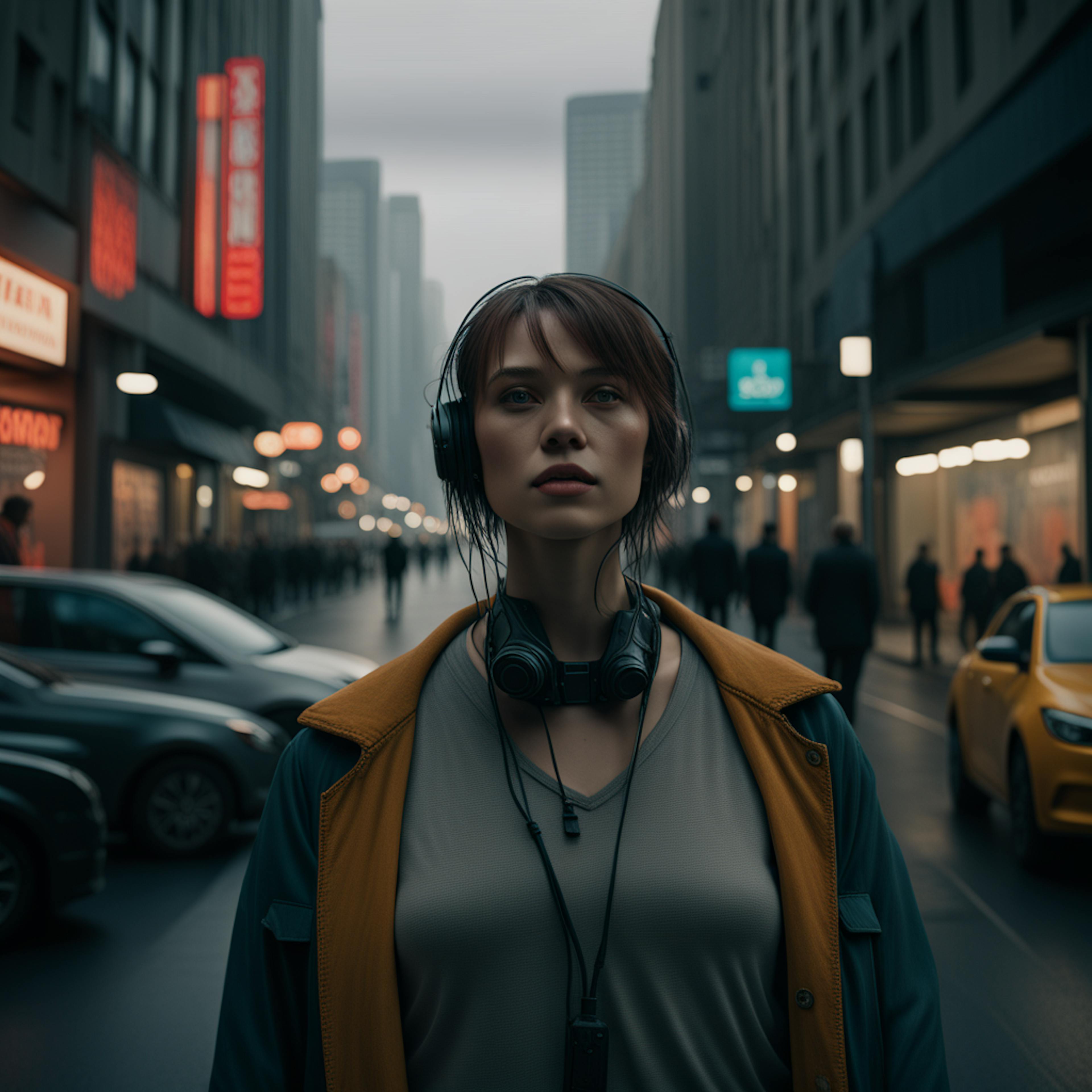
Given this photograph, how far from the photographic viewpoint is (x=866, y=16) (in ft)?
91.1

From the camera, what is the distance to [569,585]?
1.70m

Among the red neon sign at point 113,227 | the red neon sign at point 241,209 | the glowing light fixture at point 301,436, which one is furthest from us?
the glowing light fixture at point 301,436

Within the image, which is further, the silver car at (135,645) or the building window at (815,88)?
the building window at (815,88)

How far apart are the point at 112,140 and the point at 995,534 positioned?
60.4 feet

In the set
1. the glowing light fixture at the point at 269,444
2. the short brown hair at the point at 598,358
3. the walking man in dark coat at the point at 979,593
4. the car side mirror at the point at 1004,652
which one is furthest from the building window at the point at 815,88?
the short brown hair at the point at 598,358

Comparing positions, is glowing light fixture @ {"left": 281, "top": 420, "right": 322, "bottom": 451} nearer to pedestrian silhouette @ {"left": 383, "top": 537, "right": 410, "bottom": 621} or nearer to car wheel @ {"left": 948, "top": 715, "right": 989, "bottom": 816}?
pedestrian silhouette @ {"left": 383, "top": 537, "right": 410, "bottom": 621}

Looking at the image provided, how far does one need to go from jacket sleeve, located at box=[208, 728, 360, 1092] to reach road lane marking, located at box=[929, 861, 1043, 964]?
4034 mm

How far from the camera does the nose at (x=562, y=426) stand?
1.55 meters

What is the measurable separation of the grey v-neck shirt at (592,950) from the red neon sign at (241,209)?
2800cm

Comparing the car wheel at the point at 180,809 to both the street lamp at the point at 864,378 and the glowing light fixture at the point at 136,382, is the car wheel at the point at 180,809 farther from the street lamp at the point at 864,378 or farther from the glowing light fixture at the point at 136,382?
the glowing light fixture at the point at 136,382

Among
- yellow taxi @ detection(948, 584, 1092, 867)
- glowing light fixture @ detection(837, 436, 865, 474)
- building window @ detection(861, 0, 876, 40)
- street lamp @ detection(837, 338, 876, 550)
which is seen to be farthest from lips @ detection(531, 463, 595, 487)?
building window @ detection(861, 0, 876, 40)

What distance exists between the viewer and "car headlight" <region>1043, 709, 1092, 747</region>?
5.83m

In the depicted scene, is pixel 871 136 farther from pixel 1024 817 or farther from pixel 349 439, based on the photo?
pixel 349 439

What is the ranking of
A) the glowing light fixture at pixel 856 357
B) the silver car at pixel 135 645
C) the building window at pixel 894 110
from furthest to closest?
the building window at pixel 894 110
the glowing light fixture at pixel 856 357
the silver car at pixel 135 645
